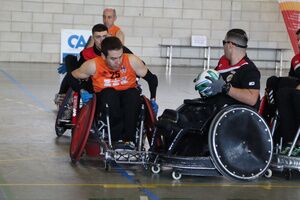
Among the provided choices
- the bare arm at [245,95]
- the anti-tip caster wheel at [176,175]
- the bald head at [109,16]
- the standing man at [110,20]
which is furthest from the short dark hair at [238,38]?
the bald head at [109,16]

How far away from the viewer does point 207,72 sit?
518cm

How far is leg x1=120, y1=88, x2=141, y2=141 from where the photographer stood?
5598 millimetres

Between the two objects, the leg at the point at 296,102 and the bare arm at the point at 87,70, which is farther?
the bare arm at the point at 87,70

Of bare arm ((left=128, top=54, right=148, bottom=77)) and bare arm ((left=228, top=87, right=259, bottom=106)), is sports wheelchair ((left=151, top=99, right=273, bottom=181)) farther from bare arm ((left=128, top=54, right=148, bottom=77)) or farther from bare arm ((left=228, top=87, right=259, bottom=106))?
bare arm ((left=128, top=54, right=148, bottom=77))

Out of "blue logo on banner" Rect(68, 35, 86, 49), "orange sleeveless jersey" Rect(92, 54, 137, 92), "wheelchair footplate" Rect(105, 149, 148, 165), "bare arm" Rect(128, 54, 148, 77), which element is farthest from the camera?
"blue logo on banner" Rect(68, 35, 86, 49)

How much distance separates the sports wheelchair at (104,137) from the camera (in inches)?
213

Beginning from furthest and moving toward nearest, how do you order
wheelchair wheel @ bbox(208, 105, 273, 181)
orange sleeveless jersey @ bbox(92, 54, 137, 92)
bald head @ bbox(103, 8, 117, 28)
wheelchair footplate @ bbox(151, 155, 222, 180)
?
1. bald head @ bbox(103, 8, 117, 28)
2. orange sleeveless jersey @ bbox(92, 54, 137, 92)
3. wheelchair footplate @ bbox(151, 155, 222, 180)
4. wheelchair wheel @ bbox(208, 105, 273, 181)

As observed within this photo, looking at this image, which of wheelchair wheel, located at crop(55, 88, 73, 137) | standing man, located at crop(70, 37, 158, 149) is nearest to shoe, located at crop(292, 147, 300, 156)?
standing man, located at crop(70, 37, 158, 149)

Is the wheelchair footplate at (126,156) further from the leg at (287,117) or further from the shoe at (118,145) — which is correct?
the leg at (287,117)

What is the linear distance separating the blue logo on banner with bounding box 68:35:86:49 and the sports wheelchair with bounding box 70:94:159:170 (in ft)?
36.8

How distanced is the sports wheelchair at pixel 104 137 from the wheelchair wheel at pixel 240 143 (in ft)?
2.30

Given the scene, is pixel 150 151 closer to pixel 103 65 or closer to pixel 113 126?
pixel 113 126

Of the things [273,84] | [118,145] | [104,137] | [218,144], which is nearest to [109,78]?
[104,137]

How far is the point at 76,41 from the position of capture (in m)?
17.1
